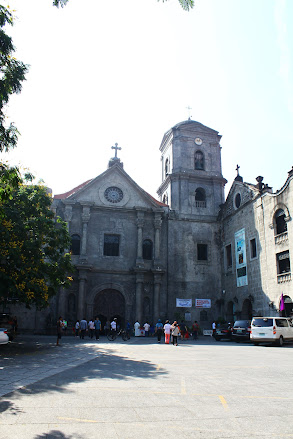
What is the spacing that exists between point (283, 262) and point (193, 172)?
533 inches

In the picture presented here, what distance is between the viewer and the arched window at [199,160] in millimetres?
36406

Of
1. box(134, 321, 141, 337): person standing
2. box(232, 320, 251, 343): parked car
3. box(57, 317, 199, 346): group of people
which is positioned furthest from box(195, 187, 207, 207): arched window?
box(232, 320, 251, 343): parked car

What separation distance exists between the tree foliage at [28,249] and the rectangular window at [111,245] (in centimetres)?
1222

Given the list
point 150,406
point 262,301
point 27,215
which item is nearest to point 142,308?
point 262,301

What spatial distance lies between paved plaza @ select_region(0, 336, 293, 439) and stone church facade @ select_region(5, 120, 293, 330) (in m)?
18.2

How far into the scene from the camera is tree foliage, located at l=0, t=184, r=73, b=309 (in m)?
15.7

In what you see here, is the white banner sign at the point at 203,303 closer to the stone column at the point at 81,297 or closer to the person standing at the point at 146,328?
the person standing at the point at 146,328

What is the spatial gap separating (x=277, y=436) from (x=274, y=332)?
16.1 metres

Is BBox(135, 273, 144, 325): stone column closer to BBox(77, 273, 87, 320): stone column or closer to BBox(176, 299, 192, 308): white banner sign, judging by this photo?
BBox(176, 299, 192, 308): white banner sign

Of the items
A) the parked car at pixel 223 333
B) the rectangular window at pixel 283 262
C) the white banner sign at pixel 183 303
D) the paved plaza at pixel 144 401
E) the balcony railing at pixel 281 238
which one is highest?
the balcony railing at pixel 281 238

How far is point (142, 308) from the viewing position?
1207 inches

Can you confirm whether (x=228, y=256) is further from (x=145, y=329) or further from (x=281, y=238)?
(x=145, y=329)

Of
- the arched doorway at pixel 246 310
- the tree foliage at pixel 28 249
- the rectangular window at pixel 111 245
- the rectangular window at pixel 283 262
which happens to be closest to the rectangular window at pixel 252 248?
the rectangular window at pixel 283 262

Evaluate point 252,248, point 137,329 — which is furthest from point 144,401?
point 252,248
